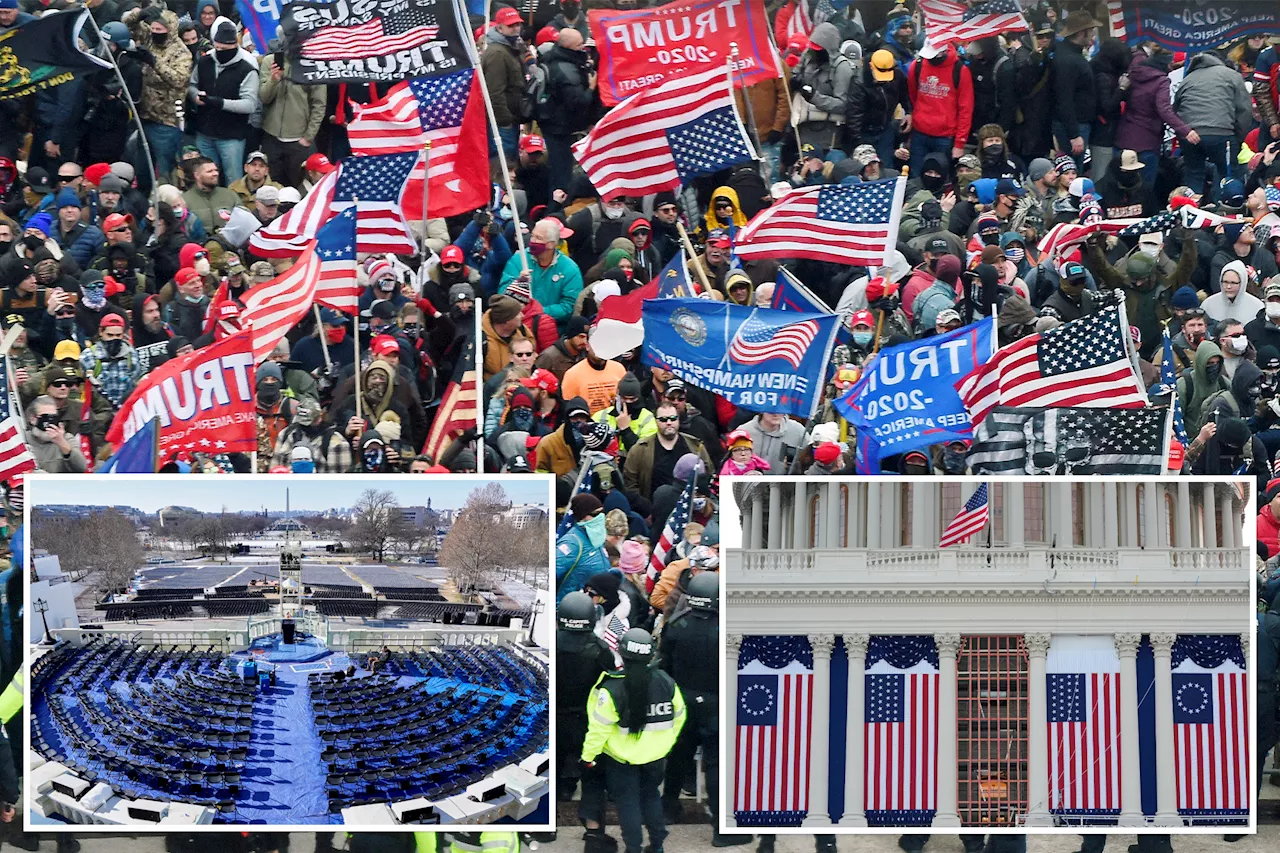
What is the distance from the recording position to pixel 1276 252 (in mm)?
22000

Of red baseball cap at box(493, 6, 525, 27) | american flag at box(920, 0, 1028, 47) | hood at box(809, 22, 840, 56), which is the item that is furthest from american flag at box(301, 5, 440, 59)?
american flag at box(920, 0, 1028, 47)

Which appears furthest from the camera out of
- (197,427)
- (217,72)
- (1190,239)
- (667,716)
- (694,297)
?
(217,72)

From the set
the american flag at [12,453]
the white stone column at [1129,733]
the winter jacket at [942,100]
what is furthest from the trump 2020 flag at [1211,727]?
the winter jacket at [942,100]

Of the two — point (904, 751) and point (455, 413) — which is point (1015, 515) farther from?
point (455, 413)

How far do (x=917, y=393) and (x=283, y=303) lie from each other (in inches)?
174

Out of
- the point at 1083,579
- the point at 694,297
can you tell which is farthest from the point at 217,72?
the point at 1083,579

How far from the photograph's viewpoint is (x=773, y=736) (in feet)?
54.1

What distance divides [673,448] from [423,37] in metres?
4.86

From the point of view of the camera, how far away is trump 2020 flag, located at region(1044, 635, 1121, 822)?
16.4 meters

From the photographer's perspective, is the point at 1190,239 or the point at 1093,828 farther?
the point at 1190,239

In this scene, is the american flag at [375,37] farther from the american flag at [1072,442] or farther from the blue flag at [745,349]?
the american flag at [1072,442]

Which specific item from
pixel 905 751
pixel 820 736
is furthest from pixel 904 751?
pixel 820 736

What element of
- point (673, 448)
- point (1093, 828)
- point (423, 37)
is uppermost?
point (423, 37)

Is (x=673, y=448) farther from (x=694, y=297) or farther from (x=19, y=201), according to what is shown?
(x=19, y=201)
